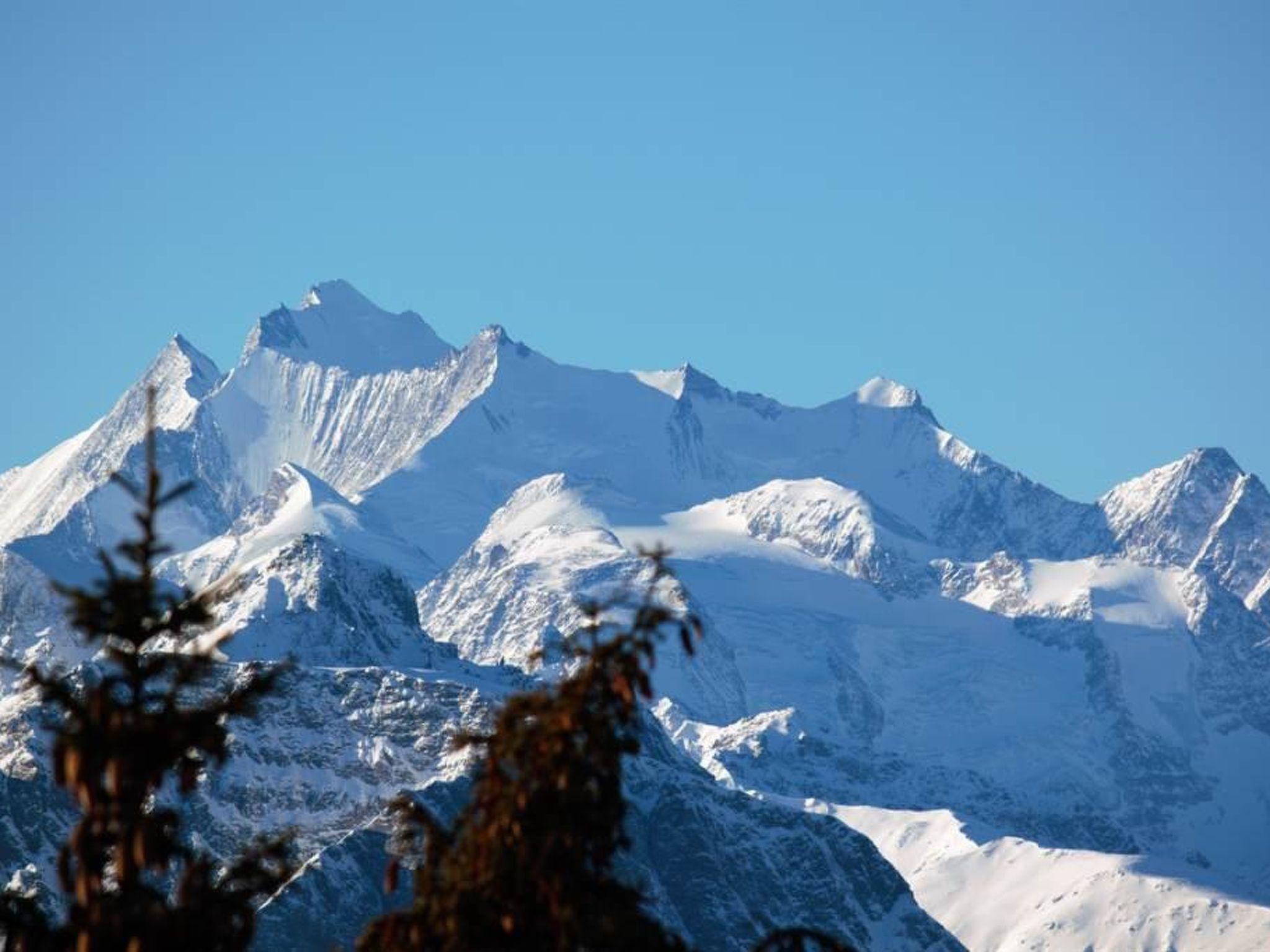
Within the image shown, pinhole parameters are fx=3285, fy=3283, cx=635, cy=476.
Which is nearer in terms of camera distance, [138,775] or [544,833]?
[138,775]

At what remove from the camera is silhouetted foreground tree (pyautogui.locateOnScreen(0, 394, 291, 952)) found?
34.7 metres

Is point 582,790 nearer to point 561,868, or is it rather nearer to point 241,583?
point 561,868

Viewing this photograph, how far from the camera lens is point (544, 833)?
3844 centimetres

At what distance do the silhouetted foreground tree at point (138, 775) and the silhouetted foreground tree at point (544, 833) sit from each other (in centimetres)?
223

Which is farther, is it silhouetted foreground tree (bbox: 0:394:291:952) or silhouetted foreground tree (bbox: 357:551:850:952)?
silhouetted foreground tree (bbox: 357:551:850:952)

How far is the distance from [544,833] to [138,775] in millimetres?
5167

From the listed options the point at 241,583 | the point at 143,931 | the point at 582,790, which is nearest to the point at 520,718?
the point at 582,790

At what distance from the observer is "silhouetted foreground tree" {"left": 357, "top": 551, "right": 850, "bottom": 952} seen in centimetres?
3806

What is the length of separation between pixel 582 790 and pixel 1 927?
695cm

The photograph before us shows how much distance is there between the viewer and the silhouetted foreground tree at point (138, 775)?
34656mm

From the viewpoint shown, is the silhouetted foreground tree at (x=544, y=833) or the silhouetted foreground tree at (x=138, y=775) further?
the silhouetted foreground tree at (x=544, y=833)

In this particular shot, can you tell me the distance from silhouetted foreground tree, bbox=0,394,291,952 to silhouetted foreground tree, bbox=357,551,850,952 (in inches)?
88.0

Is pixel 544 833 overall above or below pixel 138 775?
below

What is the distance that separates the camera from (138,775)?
35.8 metres
